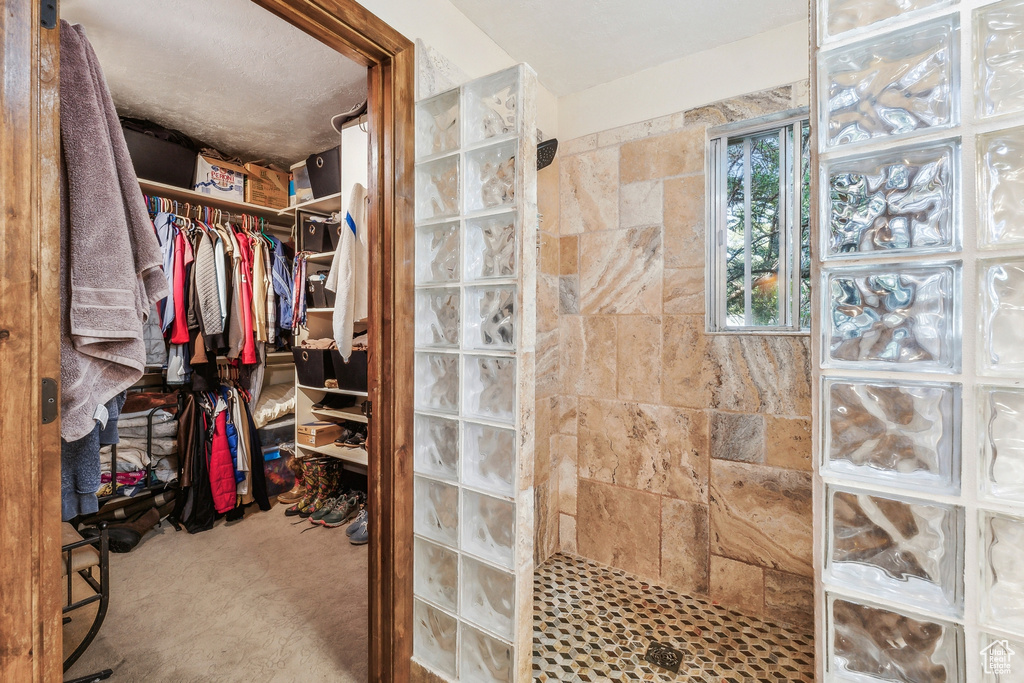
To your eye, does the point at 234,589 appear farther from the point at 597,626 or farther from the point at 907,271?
the point at 907,271

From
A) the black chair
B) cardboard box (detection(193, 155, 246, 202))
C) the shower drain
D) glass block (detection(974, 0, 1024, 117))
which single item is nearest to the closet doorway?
the black chair

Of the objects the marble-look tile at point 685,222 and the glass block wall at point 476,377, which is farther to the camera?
A: the marble-look tile at point 685,222

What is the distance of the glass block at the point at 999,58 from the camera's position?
0.63 meters

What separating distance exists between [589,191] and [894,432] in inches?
73.4

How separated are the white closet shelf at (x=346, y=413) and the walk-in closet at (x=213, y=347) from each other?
0.02 m

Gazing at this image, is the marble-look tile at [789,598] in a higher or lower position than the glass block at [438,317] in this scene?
lower

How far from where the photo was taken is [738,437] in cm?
192

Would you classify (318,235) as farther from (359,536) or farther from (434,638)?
(434,638)

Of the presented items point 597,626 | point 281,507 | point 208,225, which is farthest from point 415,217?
point 281,507

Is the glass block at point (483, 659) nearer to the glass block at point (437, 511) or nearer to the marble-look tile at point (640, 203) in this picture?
the glass block at point (437, 511)

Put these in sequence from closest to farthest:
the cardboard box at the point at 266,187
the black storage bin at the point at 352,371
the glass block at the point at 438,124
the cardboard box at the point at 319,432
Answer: the glass block at the point at 438,124, the black storage bin at the point at 352,371, the cardboard box at the point at 319,432, the cardboard box at the point at 266,187

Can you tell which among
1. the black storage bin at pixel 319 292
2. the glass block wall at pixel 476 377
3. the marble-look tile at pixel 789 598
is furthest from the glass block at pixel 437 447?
the black storage bin at pixel 319 292

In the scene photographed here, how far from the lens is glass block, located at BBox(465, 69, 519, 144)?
125 centimetres

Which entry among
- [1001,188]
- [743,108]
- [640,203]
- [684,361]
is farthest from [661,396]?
[1001,188]
